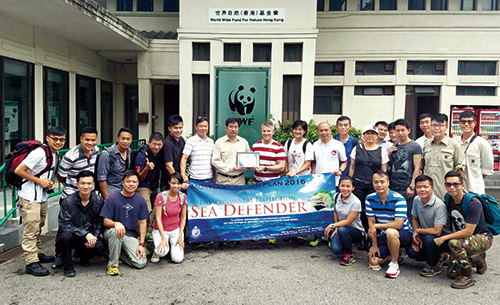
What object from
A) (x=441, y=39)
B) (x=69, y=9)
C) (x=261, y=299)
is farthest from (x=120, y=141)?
(x=441, y=39)

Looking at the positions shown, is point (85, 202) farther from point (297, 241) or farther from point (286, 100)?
point (286, 100)

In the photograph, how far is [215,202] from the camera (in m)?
5.09

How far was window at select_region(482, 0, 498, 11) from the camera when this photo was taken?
13.3 m

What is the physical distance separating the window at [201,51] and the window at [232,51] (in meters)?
0.50

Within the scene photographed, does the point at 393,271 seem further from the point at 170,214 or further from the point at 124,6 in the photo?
the point at 124,6

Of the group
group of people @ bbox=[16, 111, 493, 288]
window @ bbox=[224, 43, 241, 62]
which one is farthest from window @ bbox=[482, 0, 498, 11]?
group of people @ bbox=[16, 111, 493, 288]

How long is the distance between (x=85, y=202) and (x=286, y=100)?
6635 millimetres

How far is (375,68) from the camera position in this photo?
44.5 feet

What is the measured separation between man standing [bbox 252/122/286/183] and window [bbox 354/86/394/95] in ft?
30.8

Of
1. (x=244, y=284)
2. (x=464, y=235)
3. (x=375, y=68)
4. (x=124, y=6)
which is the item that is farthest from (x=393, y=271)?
(x=124, y=6)

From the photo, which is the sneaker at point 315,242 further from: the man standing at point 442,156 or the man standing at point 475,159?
the man standing at point 475,159

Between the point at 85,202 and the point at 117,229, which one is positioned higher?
the point at 85,202

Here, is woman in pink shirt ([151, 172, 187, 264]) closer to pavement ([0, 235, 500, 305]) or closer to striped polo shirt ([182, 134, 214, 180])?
pavement ([0, 235, 500, 305])

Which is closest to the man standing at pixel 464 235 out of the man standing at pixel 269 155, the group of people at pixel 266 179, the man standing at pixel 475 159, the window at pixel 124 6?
the group of people at pixel 266 179
